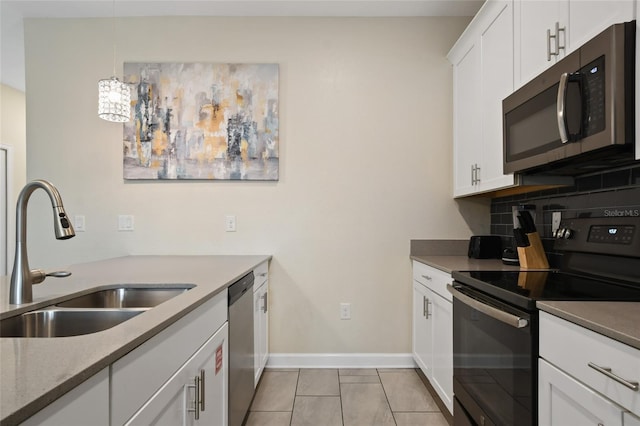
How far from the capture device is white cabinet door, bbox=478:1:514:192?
6.35ft

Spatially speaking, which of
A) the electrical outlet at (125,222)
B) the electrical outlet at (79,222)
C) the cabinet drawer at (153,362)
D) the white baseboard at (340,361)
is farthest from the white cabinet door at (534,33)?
the electrical outlet at (79,222)

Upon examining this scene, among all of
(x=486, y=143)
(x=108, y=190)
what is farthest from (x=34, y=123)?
(x=486, y=143)

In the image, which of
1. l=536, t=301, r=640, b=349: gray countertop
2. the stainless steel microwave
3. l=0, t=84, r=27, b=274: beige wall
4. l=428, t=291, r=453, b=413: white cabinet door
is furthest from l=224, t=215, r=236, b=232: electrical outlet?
l=0, t=84, r=27, b=274: beige wall

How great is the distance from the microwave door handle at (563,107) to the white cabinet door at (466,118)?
3.11 ft

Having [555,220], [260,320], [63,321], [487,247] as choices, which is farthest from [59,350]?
[487,247]

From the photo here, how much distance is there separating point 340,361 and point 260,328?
2.42 ft

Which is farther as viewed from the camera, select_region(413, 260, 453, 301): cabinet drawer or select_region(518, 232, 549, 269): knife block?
select_region(413, 260, 453, 301): cabinet drawer

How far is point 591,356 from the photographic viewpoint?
2.96ft

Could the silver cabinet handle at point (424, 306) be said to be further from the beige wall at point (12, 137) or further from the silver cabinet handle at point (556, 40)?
the beige wall at point (12, 137)

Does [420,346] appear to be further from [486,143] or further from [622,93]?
[622,93]

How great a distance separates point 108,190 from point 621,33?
123 inches

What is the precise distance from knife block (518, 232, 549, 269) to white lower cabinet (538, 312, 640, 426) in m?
0.87

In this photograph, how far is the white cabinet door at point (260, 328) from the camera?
229 centimetres

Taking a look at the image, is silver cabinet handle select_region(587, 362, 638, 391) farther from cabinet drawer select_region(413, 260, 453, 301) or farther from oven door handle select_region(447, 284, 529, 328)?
cabinet drawer select_region(413, 260, 453, 301)
